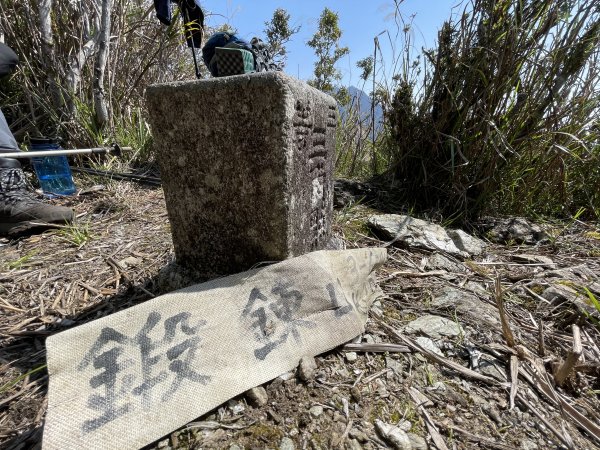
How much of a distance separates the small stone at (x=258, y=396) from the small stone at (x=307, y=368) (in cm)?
11

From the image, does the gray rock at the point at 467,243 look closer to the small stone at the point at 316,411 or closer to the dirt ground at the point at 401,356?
the dirt ground at the point at 401,356

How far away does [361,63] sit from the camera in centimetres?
429

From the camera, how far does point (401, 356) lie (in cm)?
99

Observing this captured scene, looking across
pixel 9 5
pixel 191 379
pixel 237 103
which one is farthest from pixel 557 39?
pixel 9 5

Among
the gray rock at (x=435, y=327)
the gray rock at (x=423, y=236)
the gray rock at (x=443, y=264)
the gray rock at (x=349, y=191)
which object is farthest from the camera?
the gray rock at (x=349, y=191)

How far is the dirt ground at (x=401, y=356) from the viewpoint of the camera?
2.54 ft

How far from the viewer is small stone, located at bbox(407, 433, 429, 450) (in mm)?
737

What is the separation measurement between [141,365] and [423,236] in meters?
1.48

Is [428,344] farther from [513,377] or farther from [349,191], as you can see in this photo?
[349,191]

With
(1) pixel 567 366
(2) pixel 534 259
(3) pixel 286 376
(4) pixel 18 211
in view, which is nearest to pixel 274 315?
(3) pixel 286 376

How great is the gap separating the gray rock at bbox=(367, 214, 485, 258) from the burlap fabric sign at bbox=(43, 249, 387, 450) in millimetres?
763

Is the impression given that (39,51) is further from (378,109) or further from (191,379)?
(191,379)

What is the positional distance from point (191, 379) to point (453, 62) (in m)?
2.25


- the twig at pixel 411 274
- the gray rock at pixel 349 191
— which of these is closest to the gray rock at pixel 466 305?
the twig at pixel 411 274
